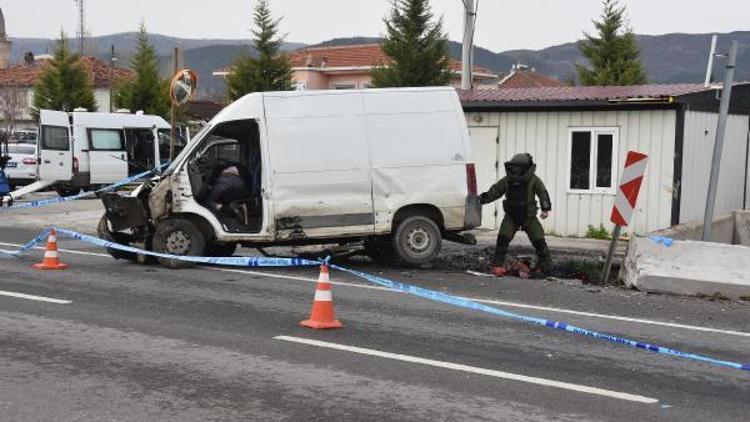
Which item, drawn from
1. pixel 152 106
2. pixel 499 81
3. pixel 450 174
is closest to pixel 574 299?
pixel 450 174

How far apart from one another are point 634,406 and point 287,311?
4056 millimetres

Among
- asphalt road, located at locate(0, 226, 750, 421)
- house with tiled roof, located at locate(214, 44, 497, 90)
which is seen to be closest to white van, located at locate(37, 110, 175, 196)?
asphalt road, located at locate(0, 226, 750, 421)

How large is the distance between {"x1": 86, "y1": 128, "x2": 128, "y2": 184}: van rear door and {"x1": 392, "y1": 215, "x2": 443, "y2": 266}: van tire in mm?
15902

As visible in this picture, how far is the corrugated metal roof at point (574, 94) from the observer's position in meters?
16.2

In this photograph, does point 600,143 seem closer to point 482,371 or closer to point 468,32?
point 468,32

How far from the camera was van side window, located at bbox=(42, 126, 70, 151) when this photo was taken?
25188 mm

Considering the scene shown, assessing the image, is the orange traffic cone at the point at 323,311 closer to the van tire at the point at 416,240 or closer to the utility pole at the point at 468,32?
the van tire at the point at 416,240

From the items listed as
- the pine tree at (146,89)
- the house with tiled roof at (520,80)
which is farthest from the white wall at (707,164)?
the house with tiled roof at (520,80)

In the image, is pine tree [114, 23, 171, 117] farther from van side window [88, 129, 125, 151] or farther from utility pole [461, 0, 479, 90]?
utility pole [461, 0, 479, 90]

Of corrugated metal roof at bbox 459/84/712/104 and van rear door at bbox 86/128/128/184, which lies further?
van rear door at bbox 86/128/128/184

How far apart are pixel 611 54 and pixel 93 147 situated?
1953cm

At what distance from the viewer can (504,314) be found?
840 cm

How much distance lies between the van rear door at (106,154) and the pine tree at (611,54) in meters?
17.6

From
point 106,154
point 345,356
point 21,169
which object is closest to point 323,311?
point 345,356
